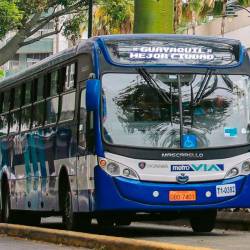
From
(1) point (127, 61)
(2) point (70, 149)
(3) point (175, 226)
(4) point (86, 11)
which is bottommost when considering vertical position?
(3) point (175, 226)

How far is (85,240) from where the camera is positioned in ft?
46.5

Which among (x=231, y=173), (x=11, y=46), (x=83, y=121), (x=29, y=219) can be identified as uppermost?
(x=11, y=46)

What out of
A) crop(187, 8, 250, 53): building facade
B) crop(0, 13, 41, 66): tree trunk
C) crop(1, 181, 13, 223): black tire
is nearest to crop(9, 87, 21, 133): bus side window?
crop(1, 181, 13, 223): black tire

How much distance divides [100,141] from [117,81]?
3.17ft

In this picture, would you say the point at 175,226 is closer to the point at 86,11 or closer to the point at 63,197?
the point at 63,197

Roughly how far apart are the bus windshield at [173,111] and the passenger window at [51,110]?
Result: 270cm

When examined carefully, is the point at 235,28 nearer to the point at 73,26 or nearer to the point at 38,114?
the point at 73,26

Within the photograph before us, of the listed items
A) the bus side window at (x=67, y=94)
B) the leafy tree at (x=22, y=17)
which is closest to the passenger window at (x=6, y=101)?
the bus side window at (x=67, y=94)

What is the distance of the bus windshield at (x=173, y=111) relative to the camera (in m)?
16.3

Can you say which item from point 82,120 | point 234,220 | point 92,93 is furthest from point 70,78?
point 234,220

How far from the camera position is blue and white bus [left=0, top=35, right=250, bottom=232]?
1622 cm

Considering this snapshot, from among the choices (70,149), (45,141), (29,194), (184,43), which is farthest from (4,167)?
(184,43)

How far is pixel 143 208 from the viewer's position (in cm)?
1617

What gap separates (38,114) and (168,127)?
458cm
